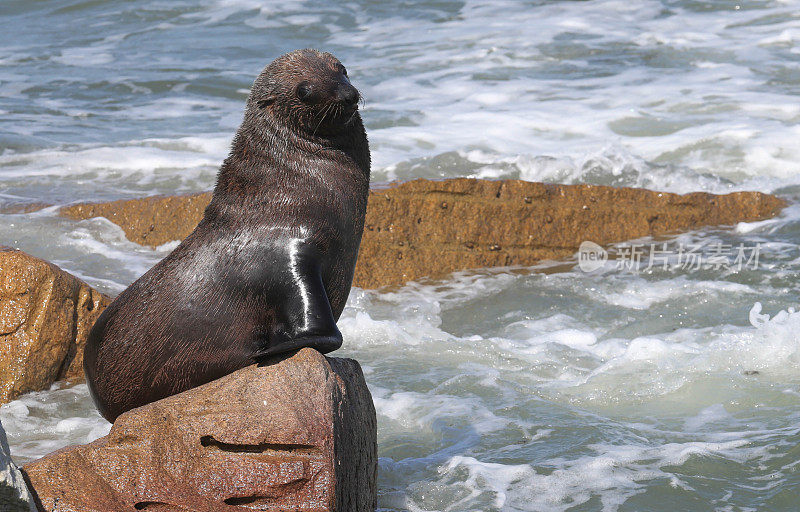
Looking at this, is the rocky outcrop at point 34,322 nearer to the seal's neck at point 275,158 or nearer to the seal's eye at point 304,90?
the seal's neck at point 275,158

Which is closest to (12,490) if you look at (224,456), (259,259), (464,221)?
(224,456)

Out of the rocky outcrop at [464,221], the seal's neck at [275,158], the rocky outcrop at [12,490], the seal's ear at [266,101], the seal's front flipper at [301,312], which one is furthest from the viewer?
the rocky outcrop at [464,221]

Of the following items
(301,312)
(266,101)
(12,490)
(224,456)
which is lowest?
(224,456)

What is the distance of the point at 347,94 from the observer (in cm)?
423

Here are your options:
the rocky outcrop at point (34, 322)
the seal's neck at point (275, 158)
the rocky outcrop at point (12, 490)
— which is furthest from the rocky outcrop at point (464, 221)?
the rocky outcrop at point (12, 490)

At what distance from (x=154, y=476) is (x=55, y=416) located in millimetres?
1951

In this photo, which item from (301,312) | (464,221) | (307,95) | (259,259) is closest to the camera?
(301,312)

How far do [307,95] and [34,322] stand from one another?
7.36 feet

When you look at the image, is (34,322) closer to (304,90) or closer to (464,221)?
(304,90)

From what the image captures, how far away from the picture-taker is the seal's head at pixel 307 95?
4.23 metres

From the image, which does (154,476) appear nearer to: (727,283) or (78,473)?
(78,473)

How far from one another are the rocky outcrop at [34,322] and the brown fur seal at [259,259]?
1.31 metres

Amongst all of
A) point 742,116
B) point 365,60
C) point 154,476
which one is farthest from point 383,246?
point 365,60

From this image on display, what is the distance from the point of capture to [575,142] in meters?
11.5
